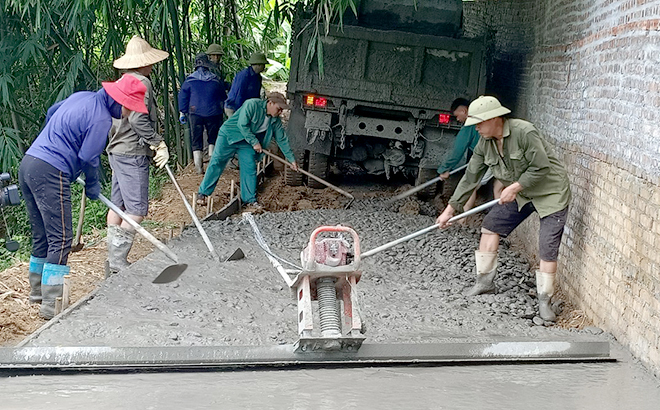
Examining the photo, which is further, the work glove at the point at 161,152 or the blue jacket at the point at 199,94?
the blue jacket at the point at 199,94

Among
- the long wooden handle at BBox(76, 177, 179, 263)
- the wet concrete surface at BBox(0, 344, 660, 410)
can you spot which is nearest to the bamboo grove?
the long wooden handle at BBox(76, 177, 179, 263)

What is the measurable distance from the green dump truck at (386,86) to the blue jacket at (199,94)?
4.78 feet

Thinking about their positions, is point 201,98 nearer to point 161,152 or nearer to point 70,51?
point 70,51

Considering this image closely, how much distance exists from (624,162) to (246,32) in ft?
39.7

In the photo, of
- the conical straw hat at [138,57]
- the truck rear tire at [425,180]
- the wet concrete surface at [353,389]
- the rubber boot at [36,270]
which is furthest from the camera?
the truck rear tire at [425,180]

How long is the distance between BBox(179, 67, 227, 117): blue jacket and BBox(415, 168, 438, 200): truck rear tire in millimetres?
3030

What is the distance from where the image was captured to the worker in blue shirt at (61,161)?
221 inches

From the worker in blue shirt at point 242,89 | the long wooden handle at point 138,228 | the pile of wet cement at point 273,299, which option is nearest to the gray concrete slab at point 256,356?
the pile of wet cement at point 273,299

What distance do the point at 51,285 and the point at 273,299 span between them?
1.58 meters

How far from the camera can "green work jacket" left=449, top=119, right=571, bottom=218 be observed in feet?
17.9

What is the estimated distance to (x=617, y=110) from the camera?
16.8 ft

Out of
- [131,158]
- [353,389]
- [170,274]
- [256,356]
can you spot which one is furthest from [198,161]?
[353,389]

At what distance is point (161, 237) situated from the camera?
321 inches

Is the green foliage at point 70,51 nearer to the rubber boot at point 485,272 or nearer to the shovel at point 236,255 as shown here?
the shovel at point 236,255
